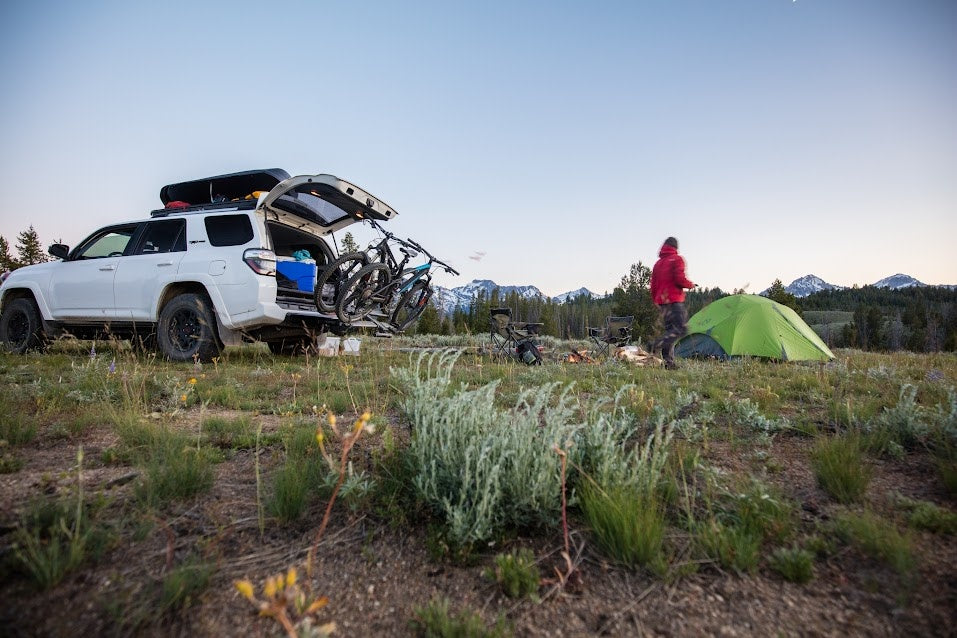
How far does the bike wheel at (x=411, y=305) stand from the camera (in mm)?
7723

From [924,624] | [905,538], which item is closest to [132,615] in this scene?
[924,624]

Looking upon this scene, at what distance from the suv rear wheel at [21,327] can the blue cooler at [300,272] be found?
5203 mm

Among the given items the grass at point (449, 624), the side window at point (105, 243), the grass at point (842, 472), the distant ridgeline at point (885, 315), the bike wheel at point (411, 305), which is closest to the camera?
the grass at point (449, 624)

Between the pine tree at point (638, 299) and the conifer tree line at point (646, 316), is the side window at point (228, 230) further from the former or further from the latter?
the pine tree at point (638, 299)

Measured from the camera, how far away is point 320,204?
24.1 ft

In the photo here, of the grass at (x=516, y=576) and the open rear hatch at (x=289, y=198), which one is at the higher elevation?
the open rear hatch at (x=289, y=198)

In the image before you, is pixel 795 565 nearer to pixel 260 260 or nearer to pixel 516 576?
pixel 516 576

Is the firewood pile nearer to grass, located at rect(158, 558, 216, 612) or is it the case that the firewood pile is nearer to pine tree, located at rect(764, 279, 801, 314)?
grass, located at rect(158, 558, 216, 612)

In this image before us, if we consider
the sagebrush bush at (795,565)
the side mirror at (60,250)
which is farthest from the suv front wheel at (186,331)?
the sagebrush bush at (795,565)

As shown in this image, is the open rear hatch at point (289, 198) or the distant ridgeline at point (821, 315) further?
the distant ridgeline at point (821, 315)

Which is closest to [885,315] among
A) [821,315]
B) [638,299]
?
[821,315]

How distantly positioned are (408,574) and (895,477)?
287cm

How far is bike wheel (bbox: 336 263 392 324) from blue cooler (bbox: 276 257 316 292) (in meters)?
0.75

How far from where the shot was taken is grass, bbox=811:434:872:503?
216cm
